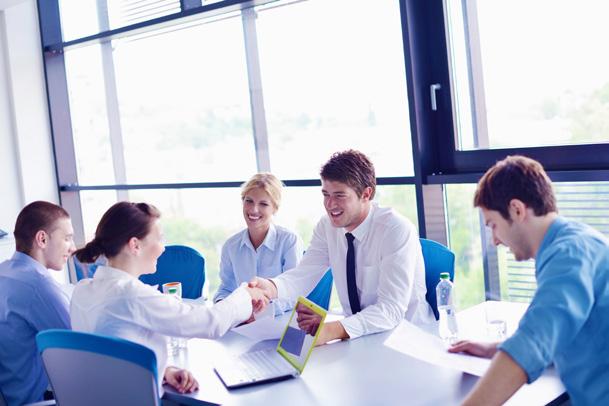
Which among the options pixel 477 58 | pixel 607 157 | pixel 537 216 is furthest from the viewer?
pixel 477 58

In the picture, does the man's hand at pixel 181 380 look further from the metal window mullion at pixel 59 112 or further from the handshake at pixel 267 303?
the metal window mullion at pixel 59 112

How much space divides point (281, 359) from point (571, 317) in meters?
1.17

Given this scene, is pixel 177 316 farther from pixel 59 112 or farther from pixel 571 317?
pixel 59 112

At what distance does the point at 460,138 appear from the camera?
4.01 m

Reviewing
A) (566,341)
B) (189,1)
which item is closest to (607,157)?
(566,341)

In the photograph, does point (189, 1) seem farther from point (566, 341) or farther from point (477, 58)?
point (566, 341)

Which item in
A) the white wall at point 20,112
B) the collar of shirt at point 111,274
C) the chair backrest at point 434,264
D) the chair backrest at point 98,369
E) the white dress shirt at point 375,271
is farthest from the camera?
the white wall at point 20,112

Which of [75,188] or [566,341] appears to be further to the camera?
[75,188]

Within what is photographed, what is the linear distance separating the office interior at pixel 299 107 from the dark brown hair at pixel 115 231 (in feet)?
4.98

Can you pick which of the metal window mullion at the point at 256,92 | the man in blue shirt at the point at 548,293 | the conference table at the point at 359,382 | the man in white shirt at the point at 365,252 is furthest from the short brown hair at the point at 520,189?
the metal window mullion at the point at 256,92

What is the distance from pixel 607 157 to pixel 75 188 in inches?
188

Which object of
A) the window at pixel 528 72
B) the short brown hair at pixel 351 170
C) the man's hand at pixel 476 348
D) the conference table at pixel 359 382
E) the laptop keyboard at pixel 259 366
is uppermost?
the window at pixel 528 72

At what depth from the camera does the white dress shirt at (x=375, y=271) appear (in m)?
2.84

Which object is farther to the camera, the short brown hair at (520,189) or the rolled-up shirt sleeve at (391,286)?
the rolled-up shirt sleeve at (391,286)
